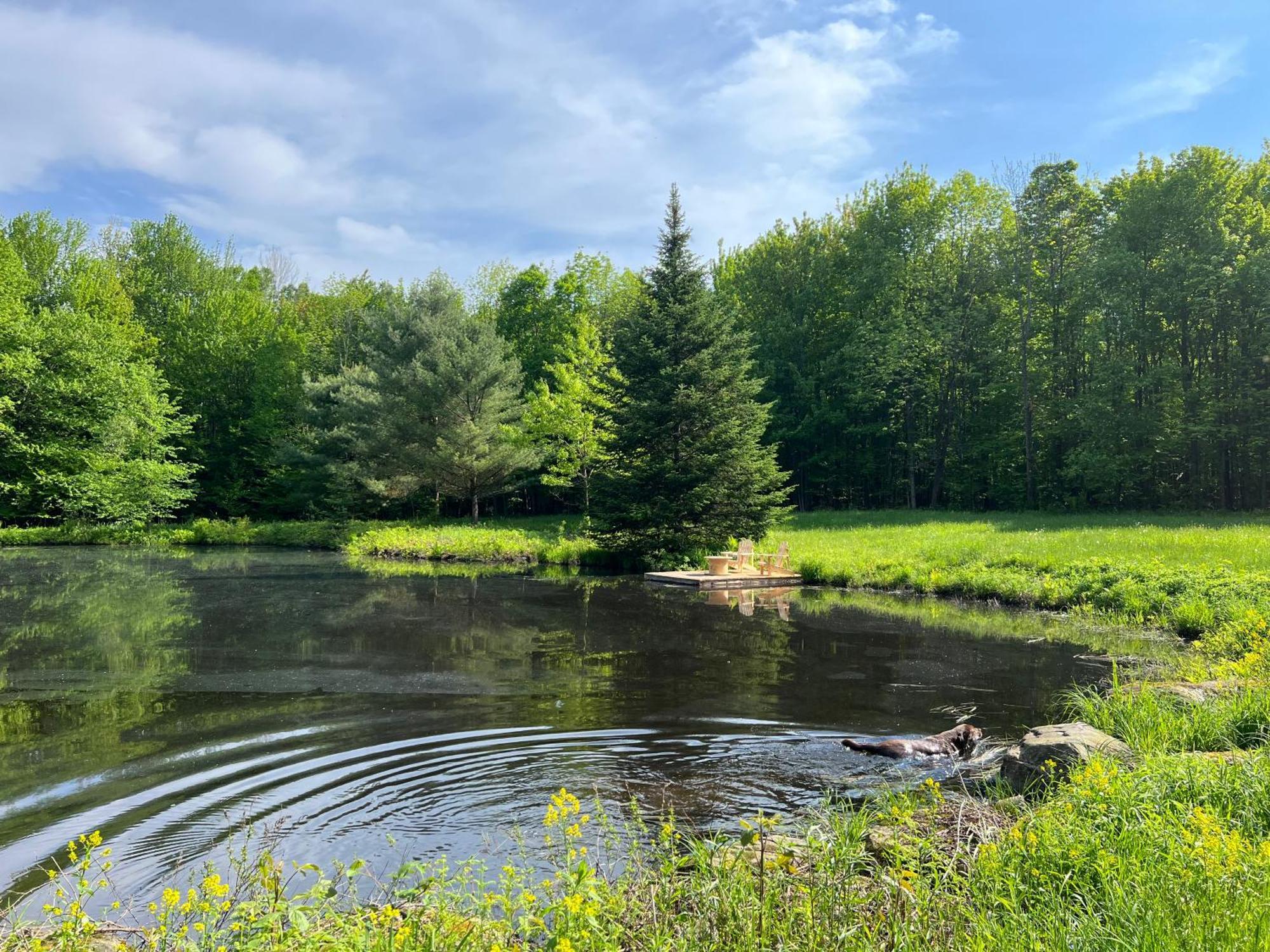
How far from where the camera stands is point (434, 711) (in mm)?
7668

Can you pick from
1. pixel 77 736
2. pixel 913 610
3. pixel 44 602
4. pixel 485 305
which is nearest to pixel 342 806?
pixel 77 736

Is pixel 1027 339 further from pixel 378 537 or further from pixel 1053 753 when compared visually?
pixel 1053 753

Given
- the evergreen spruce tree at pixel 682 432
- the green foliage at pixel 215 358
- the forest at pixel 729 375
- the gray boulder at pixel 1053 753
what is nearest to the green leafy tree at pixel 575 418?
the forest at pixel 729 375

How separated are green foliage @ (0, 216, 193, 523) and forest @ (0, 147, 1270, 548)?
118mm

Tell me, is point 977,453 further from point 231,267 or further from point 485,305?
point 231,267

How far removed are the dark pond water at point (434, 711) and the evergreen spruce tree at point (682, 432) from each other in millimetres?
5806

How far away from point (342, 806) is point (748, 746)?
323 cm

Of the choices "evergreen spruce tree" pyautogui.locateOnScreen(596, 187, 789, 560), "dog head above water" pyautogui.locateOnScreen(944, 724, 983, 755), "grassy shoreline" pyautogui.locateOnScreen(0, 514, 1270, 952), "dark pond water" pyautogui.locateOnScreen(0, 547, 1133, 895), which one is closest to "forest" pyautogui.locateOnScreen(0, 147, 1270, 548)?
"evergreen spruce tree" pyautogui.locateOnScreen(596, 187, 789, 560)

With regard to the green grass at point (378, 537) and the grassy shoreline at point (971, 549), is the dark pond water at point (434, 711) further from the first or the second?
the green grass at point (378, 537)

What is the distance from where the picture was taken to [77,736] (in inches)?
265

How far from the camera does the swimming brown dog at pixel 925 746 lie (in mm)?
6406

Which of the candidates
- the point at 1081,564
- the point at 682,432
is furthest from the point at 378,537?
the point at 1081,564

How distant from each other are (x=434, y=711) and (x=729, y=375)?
48.9 feet

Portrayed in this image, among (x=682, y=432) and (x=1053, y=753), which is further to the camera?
(x=682, y=432)
